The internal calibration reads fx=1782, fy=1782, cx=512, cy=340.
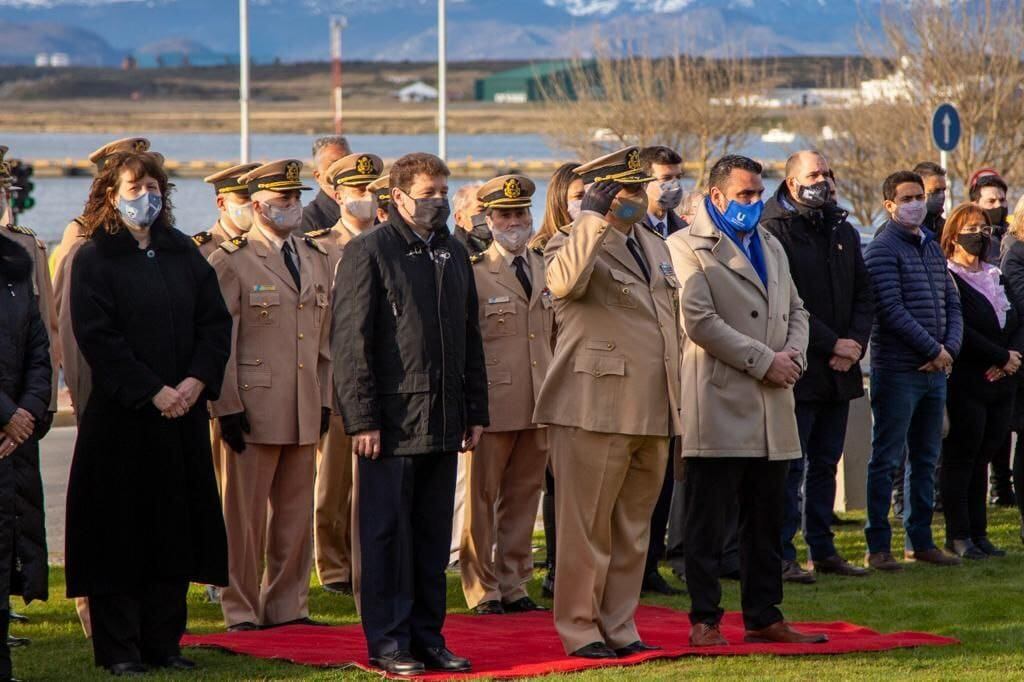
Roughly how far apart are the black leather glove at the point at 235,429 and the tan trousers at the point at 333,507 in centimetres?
127

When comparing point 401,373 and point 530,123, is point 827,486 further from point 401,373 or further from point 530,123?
point 530,123

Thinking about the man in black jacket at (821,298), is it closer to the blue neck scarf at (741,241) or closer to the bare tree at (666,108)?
the blue neck scarf at (741,241)

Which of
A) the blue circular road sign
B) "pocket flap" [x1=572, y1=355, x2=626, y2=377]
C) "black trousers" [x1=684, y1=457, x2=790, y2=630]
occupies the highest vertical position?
the blue circular road sign

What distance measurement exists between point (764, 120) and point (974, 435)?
3516 cm

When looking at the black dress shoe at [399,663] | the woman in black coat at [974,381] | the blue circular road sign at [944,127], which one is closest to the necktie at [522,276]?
the black dress shoe at [399,663]

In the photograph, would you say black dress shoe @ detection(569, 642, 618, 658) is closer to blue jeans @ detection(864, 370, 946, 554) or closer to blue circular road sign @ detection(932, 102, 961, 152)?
blue jeans @ detection(864, 370, 946, 554)

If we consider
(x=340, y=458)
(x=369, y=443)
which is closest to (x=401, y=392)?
(x=369, y=443)

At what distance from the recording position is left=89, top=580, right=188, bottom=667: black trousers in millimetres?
7734

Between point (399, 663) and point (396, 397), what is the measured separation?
1138mm

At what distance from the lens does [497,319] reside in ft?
31.7

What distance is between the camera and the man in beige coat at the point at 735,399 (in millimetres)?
8078

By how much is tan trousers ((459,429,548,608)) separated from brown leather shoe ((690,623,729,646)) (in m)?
1.63

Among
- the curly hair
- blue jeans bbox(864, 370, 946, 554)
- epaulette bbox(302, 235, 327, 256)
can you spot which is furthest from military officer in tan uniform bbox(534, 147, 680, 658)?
blue jeans bbox(864, 370, 946, 554)

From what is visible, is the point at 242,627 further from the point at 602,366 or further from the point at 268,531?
the point at 602,366
